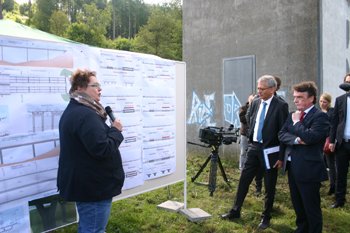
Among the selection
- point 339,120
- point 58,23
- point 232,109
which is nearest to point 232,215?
point 339,120

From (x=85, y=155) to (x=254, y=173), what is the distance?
8.53 ft

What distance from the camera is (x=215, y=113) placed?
7.79m

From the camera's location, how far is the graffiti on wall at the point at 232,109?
7234 mm

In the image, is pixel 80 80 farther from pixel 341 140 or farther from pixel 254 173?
pixel 341 140

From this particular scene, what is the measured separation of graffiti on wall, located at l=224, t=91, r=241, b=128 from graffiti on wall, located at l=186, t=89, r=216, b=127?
19.4 inches

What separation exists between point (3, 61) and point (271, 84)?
10.6 feet

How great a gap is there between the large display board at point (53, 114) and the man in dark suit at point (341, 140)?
2.79m

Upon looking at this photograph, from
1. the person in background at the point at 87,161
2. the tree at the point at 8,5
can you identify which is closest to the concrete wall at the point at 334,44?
the person in background at the point at 87,161

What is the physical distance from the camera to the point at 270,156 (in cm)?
349

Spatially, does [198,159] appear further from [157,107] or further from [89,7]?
[89,7]

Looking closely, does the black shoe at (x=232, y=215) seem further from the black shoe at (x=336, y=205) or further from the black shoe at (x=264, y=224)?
the black shoe at (x=336, y=205)

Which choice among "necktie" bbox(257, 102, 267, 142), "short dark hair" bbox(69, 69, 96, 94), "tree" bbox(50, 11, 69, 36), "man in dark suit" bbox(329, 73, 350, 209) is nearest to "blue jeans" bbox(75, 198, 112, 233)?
"short dark hair" bbox(69, 69, 96, 94)

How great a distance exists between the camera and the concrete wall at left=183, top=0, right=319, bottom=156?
620 cm

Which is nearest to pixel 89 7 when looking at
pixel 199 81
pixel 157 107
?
pixel 199 81
